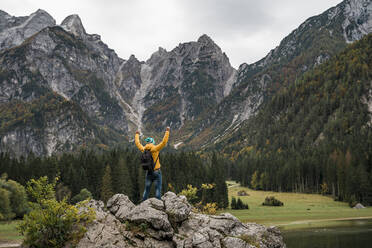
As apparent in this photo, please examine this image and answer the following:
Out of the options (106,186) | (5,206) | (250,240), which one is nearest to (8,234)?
(5,206)

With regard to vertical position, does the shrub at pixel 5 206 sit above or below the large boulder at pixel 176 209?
below

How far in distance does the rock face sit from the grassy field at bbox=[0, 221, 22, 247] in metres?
38.0

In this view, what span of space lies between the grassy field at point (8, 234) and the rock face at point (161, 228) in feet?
125

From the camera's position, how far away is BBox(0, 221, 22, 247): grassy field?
54.0 metres

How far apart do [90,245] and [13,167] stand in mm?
106437

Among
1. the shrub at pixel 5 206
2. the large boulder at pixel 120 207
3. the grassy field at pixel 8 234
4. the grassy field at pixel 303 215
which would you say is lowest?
the grassy field at pixel 8 234

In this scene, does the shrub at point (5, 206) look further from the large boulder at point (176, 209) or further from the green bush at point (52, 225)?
the large boulder at point (176, 209)

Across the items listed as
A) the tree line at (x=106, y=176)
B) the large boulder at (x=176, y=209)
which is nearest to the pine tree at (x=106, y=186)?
the tree line at (x=106, y=176)

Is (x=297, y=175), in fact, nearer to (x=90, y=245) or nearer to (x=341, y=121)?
(x=341, y=121)

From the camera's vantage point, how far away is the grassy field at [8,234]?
5400cm

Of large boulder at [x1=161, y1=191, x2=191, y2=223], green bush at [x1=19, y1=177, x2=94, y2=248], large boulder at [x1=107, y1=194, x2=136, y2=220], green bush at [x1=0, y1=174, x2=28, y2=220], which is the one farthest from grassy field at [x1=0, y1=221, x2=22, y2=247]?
large boulder at [x1=161, y1=191, x2=191, y2=223]

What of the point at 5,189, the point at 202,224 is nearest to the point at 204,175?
the point at 5,189

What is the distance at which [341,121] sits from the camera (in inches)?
7746

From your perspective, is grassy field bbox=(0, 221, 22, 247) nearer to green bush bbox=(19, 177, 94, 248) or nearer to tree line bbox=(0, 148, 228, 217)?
tree line bbox=(0, 148, 228, 217)
